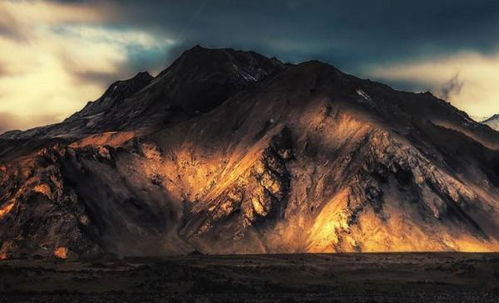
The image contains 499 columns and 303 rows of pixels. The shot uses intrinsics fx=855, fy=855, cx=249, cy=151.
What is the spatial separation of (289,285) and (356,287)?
413 inches

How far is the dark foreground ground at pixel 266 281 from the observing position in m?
114

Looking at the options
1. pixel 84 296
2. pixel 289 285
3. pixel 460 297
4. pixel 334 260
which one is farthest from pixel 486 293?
pixel 334 260

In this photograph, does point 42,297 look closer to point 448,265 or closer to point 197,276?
point 197,276

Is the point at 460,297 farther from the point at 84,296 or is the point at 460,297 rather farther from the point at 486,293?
the point at 84,296

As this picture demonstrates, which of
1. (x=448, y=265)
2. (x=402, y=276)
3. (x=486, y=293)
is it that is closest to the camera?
(x=486, y=293)

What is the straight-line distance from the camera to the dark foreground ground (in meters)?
114

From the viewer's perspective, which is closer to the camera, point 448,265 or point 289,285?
point 289,285

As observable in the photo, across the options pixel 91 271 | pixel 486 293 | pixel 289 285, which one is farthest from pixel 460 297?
pixel 91 271

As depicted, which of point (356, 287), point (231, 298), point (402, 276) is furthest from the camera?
point (402, 276)

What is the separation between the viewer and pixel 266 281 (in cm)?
13675

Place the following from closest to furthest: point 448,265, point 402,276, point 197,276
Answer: point 197,276
point 402,276
point 448,265

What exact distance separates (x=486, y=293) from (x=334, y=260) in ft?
224

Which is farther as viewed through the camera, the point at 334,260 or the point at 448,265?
the point at 334,260

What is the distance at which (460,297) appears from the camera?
114 metres
